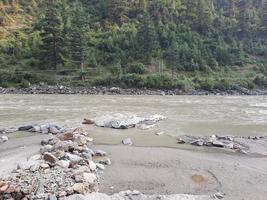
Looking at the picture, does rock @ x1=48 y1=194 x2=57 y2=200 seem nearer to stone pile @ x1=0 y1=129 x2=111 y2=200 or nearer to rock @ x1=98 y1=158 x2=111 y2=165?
stone pile @ x1=0 y1=129 x2=111 y2=200

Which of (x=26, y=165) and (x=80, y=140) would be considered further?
(x=80, y=140)

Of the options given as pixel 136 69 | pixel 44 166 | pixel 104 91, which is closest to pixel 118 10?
pixel 136 69

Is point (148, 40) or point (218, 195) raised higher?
point (148, 40)

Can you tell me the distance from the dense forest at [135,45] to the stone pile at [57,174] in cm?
4344

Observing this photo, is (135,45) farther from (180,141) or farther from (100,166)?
(100,166)

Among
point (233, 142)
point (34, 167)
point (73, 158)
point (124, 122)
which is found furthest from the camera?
point (124, 122)

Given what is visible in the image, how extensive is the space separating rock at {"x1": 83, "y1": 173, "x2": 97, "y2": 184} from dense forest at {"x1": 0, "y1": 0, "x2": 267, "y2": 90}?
46.1m

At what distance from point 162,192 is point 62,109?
22.3 meters

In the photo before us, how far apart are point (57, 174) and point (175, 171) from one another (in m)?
4.45

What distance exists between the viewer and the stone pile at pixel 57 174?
10523mm

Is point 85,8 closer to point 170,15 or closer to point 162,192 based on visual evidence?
point 170,15

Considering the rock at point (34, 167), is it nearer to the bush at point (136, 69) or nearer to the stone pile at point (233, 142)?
the stone pile at point (233, 142)

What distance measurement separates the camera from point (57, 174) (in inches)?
462

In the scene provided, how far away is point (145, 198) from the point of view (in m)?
10.8
